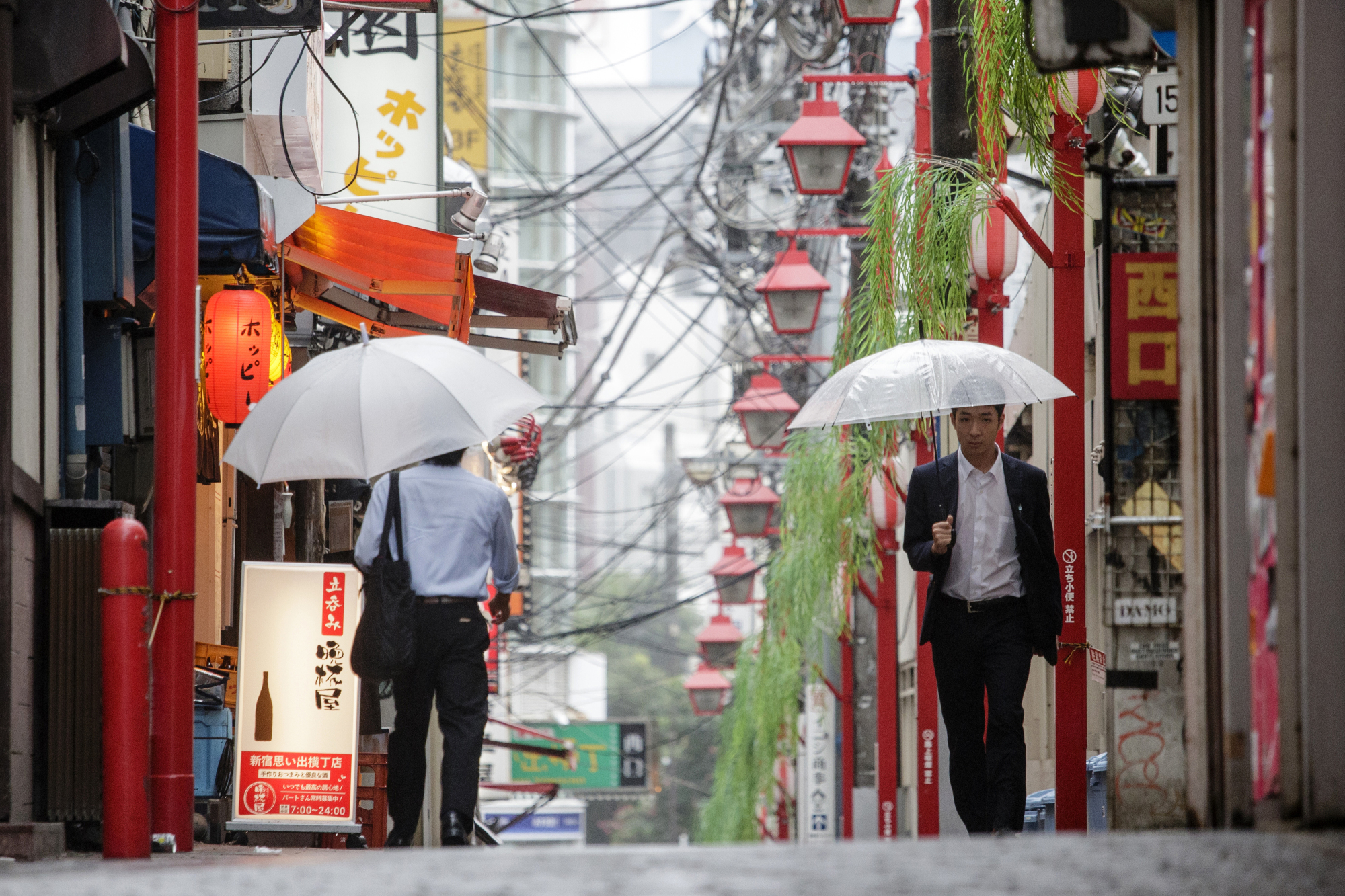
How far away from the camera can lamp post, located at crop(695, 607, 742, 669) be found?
128 ft

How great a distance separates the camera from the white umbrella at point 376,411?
736cm

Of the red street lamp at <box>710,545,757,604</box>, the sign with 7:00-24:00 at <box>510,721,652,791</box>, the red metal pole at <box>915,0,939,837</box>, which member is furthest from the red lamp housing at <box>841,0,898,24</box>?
the sign with 7:00-24:00 at <box>510,721,652,791</box>

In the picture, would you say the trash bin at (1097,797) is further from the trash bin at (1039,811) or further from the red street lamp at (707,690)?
the red street lamp at (707,690)

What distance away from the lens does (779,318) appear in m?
20.6

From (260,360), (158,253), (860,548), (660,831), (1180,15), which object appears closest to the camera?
(1180,15)

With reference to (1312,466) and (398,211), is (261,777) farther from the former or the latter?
(398,211)

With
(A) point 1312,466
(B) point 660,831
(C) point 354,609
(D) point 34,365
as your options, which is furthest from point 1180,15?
(B) point 660,831

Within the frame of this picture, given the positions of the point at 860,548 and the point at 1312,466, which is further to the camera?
the point at 860,548

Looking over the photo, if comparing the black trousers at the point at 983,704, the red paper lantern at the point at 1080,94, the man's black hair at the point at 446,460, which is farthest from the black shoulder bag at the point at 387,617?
the red paper lantern at the point at 1080,94

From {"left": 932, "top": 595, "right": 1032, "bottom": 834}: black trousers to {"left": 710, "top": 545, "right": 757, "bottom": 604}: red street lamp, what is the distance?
2531 centimetres

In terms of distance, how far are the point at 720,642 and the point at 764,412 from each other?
14.9m

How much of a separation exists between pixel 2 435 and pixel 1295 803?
4.69m

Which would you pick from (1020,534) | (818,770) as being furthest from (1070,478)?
(818,770)

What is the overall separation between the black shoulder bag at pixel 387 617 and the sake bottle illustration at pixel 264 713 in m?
2.13
